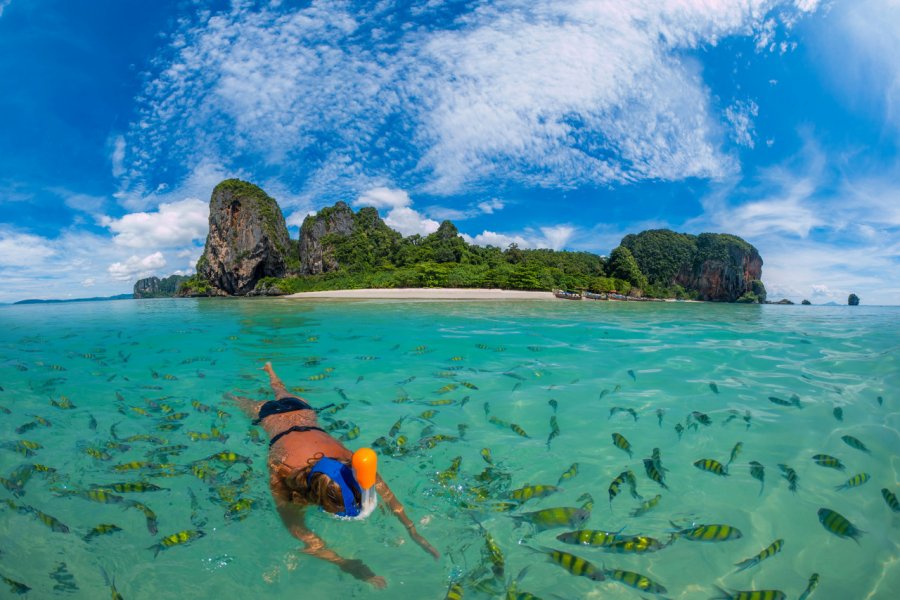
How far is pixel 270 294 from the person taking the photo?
3511 inches

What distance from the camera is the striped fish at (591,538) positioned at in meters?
3.25

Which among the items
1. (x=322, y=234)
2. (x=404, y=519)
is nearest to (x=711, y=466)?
(x=404, y=519)

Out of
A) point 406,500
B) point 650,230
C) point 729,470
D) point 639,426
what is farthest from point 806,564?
point 650,230

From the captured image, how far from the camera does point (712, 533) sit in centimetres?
324

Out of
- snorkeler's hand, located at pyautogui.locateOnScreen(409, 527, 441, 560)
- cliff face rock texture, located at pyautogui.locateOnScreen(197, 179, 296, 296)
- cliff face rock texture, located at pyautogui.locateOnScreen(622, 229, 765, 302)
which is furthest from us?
cliff face rock texture, located at pyautogui.locateOnScreen(622, 229, 765, 302)

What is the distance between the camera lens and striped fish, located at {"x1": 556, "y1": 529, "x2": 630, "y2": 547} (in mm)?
3254

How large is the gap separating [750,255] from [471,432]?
6377 inches

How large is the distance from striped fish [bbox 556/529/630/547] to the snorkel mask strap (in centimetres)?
189

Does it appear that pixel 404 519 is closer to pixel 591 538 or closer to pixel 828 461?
pixel 591 538

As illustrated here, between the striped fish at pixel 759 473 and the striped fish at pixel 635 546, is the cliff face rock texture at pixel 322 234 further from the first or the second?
the striped fish at pixel 635 546

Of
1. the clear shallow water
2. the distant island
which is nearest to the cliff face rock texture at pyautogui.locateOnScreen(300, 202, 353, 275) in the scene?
the distant island

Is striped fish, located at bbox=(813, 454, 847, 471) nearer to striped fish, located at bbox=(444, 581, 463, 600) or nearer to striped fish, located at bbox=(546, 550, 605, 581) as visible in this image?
striped fish, located at bbox=(546, 550, 605, 581)

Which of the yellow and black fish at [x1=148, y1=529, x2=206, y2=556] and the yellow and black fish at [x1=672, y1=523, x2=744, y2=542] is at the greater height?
the yellow and black fish at [x1=672, y1=523, x2=744, y2=542]

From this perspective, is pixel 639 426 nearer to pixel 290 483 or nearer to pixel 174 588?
pixel 290 483
